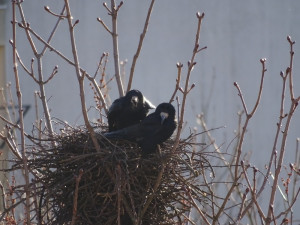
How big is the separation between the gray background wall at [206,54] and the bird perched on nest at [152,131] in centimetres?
449

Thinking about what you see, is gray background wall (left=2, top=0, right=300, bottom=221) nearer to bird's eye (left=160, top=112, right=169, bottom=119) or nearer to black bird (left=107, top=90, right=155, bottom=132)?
black bird (left=107, top=90, right=155, bottom=132)

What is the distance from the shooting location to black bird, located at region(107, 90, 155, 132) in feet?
10.1

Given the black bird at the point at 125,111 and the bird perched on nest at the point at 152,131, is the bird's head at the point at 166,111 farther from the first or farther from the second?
the black bird at the point at 125,111

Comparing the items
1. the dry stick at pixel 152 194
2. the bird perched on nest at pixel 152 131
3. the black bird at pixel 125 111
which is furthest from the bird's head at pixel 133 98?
the dry stick at pixel 152 194

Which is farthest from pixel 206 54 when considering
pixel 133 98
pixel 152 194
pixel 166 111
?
pixel 152 194

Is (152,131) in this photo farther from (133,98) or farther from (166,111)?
(133,98)

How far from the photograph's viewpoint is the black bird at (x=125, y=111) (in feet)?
10.1

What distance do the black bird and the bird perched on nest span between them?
106 mm

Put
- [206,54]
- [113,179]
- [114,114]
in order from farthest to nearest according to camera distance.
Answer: [206,54] → [114,114] → [113,179]

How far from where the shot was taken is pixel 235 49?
768 centimetres

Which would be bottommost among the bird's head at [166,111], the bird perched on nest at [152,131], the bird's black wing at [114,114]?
the bird perched on nest at [152,131]

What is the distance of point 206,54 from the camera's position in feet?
25.2

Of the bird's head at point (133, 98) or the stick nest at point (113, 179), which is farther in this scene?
the bird's head at point (133, 98)

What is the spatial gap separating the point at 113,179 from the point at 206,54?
506 centimetres
